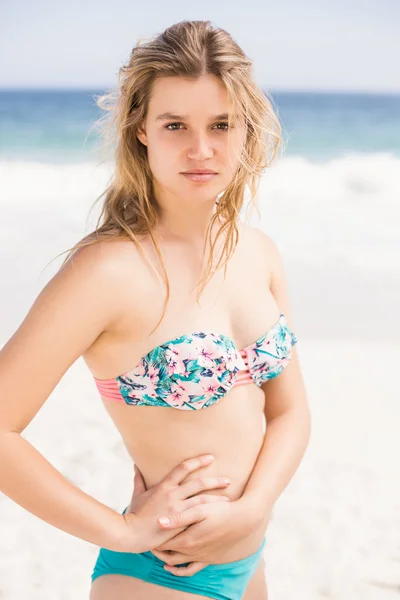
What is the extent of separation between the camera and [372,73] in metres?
23.9

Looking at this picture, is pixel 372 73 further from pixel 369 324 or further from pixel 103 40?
pixel 369 324

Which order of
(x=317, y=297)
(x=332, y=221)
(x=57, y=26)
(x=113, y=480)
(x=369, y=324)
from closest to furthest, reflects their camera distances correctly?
(x=113, y=480) → (x=369, y=324) → (x=317, y=297) → (x=332, y=221) → (x=57, y=26)

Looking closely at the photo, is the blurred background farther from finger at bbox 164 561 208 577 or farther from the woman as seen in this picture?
finger at bbox 164 561 208 577

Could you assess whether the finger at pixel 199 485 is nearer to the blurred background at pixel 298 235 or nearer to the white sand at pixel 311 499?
the blurred background at pixel 298 235

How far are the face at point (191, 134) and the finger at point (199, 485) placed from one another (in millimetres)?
559

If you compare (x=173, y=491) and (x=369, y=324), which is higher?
Result: (x=173, y=491)

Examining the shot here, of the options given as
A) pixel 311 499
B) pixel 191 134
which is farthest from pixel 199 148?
pixel 311 499

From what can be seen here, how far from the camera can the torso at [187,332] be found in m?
1.57

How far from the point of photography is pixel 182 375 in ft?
5.14

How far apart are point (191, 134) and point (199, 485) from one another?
0.68m

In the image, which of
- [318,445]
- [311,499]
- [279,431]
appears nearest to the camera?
[279,431]

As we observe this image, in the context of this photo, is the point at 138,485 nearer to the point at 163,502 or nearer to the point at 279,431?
the point at 163,502

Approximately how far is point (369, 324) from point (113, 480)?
9.94 ft

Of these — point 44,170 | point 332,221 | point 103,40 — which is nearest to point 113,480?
point 332,221
